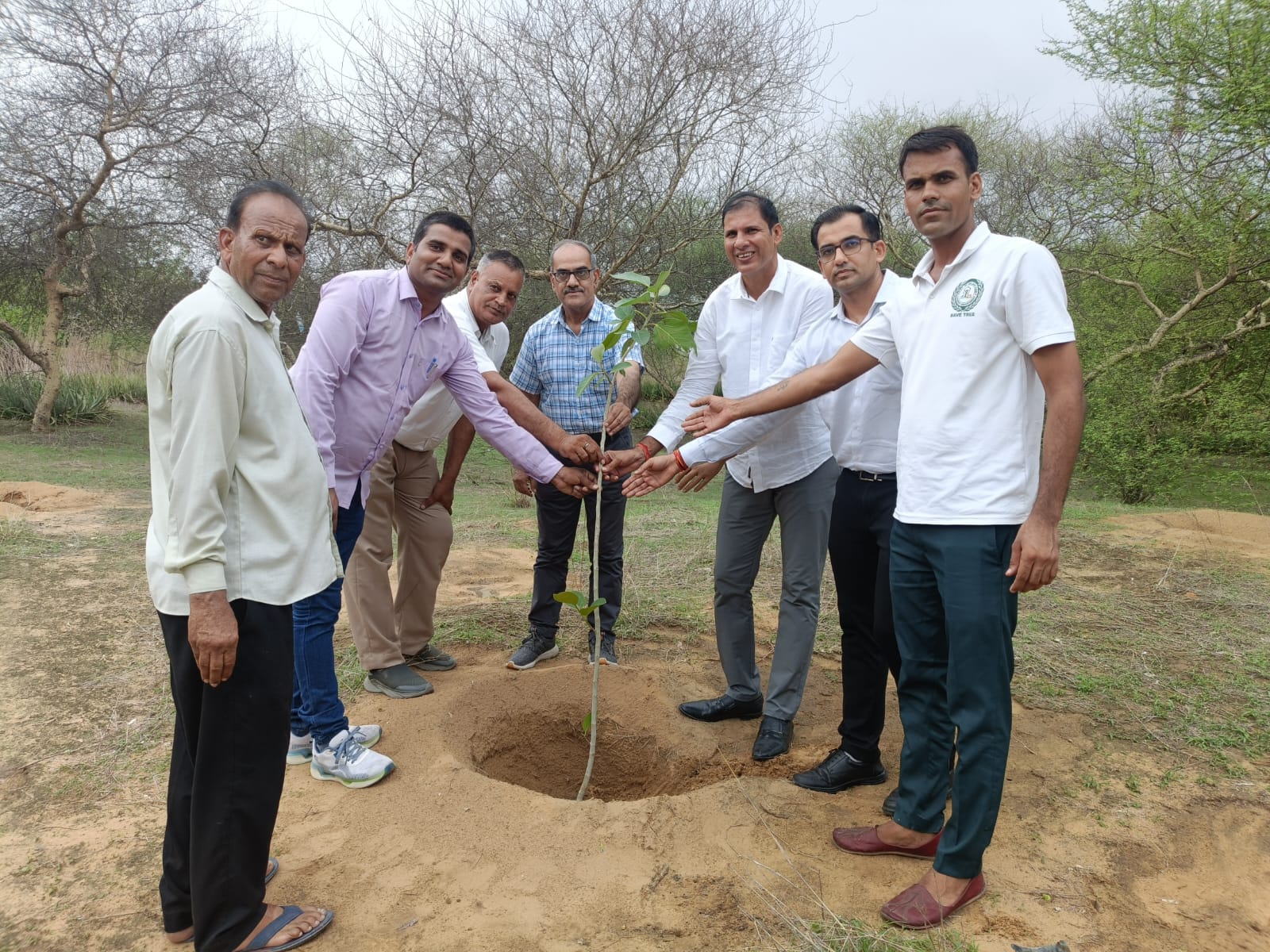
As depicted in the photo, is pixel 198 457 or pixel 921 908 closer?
pixel 198 457

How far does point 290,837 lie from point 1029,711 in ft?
9.84

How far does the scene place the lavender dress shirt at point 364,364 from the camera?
126 inches

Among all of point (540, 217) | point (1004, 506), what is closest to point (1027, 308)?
point (1004, 506)

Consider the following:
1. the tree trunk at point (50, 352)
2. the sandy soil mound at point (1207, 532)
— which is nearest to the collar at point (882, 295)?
the sandy soil mound at point (1207, 532)

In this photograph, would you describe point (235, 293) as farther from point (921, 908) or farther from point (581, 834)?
point (921, 908)

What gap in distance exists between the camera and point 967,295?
2.34 meters

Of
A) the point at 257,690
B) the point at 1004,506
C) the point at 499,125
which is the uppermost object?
the point at 499,125

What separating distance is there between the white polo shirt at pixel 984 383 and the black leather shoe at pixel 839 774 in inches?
46.4

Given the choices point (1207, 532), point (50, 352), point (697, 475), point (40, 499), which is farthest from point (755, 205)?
point (50, 352)

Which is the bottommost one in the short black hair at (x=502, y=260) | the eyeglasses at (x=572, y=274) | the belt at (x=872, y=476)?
the belt at (x=872, y=476)

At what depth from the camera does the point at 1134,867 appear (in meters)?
2.67

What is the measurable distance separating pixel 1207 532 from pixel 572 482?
6451mm

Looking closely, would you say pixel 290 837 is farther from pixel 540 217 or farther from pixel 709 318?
pixel 540 217

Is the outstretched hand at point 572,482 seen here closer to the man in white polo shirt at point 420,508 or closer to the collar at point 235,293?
the man in white polo shirt at point 420,508
